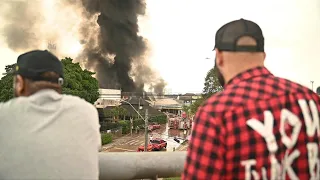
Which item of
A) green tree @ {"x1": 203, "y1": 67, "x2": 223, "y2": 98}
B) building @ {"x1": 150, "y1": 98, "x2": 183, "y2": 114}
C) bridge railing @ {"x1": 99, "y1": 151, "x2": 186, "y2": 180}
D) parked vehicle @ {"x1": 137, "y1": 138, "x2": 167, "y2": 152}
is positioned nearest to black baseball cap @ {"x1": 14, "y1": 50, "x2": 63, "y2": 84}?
bridge railing @ {"x1": 99, "y1": 151, "x2": 186, "y2": 180}

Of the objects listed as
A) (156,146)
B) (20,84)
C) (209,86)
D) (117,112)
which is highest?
(209,86)

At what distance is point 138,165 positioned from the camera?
6.75 ft

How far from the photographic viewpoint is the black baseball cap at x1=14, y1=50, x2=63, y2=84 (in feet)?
5.16

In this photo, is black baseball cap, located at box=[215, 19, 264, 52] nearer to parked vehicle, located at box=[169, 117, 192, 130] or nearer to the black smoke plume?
parked vehicle, located at box=[169, 117, 192, 130]

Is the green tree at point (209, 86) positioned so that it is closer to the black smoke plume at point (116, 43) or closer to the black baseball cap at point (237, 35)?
the black baseball cap at point (237, 35)

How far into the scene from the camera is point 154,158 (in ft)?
6.94

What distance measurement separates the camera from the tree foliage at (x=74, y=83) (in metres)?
29.6

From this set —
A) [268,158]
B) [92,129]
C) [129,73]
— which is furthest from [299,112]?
[129,73]

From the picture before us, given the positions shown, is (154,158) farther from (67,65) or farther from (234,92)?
(67,65)

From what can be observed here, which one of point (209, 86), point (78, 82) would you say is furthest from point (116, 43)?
point (209, 86)

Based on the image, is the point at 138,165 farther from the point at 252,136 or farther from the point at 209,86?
the point at 209,86

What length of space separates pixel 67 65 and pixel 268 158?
35149 mm

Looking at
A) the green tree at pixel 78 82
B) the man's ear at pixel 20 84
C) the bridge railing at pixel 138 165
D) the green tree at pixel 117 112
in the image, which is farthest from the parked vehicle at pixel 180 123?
the man's ear at pixel 20 84

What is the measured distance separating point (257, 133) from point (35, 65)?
3.49ft
